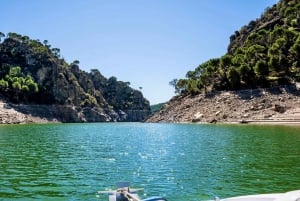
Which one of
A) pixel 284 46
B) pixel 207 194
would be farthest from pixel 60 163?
pixel 284 46

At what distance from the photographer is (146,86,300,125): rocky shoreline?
369 feet

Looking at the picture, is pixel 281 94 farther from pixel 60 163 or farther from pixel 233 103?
pixel 60 163

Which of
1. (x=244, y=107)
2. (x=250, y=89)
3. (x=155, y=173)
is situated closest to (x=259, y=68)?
(x=250, y=89)

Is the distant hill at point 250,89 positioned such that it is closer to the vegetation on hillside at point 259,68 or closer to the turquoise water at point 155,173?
the vegetation on hillside at point 259,68

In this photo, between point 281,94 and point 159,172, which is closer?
point 159,172

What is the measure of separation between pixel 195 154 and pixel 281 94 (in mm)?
90844

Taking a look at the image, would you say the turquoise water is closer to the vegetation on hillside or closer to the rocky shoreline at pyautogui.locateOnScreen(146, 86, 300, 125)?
the rocky shoreline at pyautogui.locateOnScreen(146, 86, 300, 125)

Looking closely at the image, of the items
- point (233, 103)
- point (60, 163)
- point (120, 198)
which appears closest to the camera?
point (120, 198)

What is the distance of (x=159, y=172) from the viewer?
30.3 meters

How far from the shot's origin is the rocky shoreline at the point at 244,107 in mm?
112562

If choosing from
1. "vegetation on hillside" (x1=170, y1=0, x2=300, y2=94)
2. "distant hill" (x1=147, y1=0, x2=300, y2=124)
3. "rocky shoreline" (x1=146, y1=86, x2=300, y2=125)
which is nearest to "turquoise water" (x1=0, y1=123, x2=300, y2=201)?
"rocky shoreline" (x1=146, y1=86, x2=300, y2=125)

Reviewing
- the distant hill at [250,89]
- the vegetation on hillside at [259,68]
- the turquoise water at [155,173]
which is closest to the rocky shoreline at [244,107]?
the distant hill at [250,89]

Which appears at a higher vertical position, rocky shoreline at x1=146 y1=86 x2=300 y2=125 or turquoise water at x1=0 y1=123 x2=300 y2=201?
rocky shoreline at x1=146 y1=86 x2=300 y2=125

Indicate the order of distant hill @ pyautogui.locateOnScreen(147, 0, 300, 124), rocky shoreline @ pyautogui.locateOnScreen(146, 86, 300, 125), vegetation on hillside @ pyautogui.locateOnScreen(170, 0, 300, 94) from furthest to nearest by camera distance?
vegetation on hillside @ pyautogui.locateOnScreen(170, 0, 300, 94) → distant hill @ pyautogui.locateOnScreen(147, 0, 300, 124) → rocky shoreline @ pyautogui.locateOnScreen(146, 86, 300, 125)
